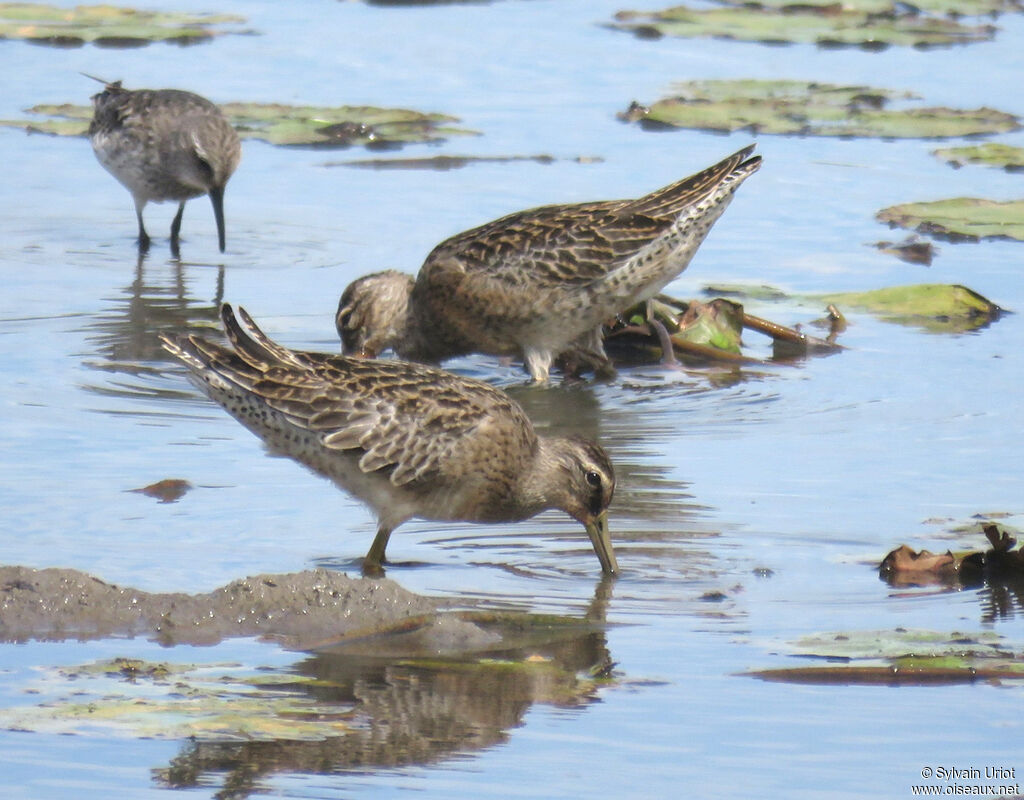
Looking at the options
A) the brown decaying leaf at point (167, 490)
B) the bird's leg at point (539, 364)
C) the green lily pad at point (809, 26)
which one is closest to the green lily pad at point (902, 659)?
the brown decaying leaf at point (167, 490)

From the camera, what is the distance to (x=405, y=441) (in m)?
7.32

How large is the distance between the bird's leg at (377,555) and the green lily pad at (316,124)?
7.37 meters

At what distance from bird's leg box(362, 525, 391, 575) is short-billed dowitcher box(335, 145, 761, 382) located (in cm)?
317

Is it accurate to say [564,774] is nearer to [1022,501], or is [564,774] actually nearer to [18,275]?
[1022,501]

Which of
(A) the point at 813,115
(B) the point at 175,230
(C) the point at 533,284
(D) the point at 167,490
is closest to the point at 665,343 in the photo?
(C) the point at 533,284

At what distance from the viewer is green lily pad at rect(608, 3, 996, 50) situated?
60.3ft

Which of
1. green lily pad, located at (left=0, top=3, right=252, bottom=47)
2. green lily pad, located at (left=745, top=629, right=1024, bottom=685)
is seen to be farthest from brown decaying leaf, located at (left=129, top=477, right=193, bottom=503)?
green lily pad, located at (left=0, top=3, right=252, bottom=47)

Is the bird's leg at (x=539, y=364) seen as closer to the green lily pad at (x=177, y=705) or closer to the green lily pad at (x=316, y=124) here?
the green lily pad at (x=316, y=124)

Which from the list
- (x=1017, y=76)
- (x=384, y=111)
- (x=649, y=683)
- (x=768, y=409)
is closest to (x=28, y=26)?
(x=384, y=111)

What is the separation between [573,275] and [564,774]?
551 centimetres

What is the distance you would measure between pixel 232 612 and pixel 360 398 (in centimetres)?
157

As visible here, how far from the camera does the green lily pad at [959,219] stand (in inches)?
468

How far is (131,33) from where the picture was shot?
17.2 metres

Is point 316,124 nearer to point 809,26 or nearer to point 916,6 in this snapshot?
point 809,26
